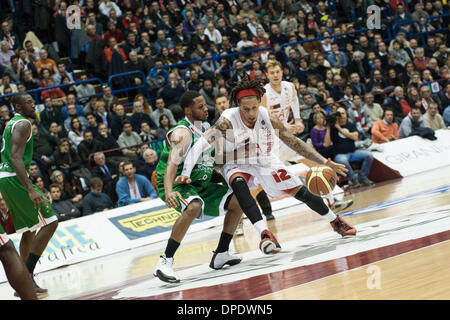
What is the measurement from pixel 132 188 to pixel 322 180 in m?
4.97

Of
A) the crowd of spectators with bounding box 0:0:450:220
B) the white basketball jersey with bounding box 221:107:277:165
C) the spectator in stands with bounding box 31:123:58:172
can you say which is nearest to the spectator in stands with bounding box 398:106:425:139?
the crowd of spectators with bounding box 0:0:450:220

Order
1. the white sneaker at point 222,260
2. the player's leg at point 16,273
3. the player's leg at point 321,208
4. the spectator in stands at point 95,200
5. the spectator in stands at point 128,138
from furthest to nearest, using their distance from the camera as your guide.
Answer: the spectator in stands at point 128,138 → the spectator in stands at point 95,200 → the player's leg at point 321,208 → the white sneaker at point 222,260 → the player's leg at point 16,273

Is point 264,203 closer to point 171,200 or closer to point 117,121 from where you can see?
point 171,200

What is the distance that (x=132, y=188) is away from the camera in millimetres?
10453

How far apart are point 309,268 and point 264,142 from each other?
1.63 m

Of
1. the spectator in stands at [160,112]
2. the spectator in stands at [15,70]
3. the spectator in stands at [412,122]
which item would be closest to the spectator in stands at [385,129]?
the spectator in stands at [412,122]

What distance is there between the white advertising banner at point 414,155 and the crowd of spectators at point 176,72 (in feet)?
0.86

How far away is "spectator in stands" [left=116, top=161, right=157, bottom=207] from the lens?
33.9 ft

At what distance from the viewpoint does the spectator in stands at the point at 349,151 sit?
1121 cm

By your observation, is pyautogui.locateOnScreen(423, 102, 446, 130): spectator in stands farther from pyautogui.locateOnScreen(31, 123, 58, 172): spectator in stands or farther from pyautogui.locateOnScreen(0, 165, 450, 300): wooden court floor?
pyautogui.locateOnScreen(31, 123, 58, 172): spectator in stands

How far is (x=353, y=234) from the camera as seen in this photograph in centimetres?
571

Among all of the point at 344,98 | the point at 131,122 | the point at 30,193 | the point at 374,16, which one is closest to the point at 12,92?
the point at 131,122

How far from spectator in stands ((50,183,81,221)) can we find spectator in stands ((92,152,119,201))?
2.29 feet

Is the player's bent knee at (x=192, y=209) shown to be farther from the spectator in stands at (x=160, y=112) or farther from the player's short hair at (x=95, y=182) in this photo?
the spectator in stands at (x=160, y=112)
